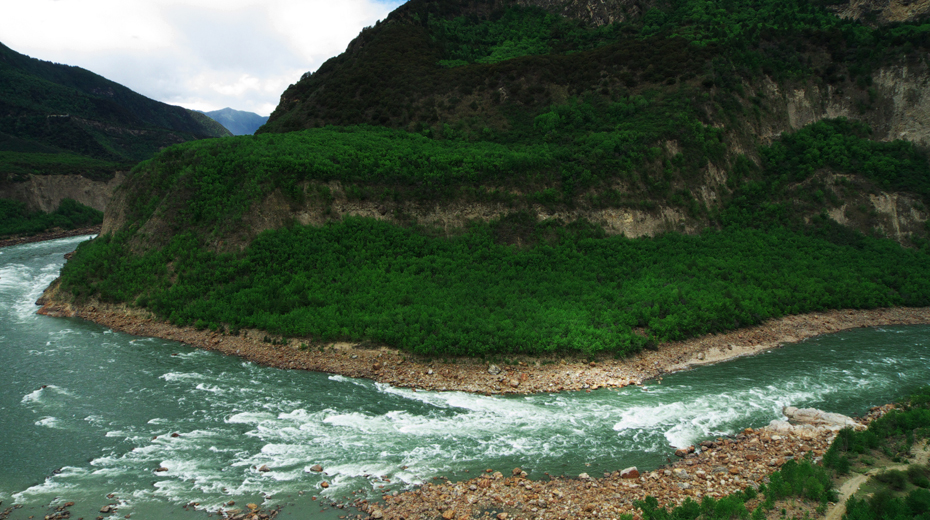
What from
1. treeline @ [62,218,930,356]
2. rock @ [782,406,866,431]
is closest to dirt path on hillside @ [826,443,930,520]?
rock @ [782,406,866,431]

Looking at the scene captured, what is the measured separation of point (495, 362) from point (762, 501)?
11282 millimetres

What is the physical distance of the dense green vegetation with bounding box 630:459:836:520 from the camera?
35.6ft

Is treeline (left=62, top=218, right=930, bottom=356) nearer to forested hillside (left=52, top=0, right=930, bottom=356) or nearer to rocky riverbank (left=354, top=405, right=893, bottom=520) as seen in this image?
forested hillside (left=52, top=0, right=930, bottom=356)

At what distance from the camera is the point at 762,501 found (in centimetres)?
1160

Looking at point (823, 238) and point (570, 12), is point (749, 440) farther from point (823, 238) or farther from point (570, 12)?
point (570, 12)

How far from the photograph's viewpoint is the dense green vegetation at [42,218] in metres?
57.8

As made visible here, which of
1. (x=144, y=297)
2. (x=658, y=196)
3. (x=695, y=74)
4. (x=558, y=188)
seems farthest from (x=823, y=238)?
(x=144, y=297)

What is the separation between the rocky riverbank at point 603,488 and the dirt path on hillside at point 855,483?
70.2 inches

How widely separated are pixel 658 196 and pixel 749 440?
21922mm

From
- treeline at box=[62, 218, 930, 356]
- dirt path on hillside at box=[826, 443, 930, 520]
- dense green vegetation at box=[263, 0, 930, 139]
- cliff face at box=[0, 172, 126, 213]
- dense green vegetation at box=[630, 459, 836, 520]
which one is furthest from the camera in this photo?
cliff face at box=[0, 172, 126, 213]

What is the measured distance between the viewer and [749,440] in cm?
1533

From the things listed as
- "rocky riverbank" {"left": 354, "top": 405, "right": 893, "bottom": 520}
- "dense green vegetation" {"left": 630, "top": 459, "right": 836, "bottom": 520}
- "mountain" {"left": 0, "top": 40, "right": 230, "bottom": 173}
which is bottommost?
"rocky riverbank" {"left": 354, "top": 405, "right": 893, "bottom": 520}

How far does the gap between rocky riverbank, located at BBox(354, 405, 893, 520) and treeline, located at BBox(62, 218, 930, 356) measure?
793cm

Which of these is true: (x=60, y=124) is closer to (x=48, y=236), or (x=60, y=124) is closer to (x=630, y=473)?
(x=48, y=236)
